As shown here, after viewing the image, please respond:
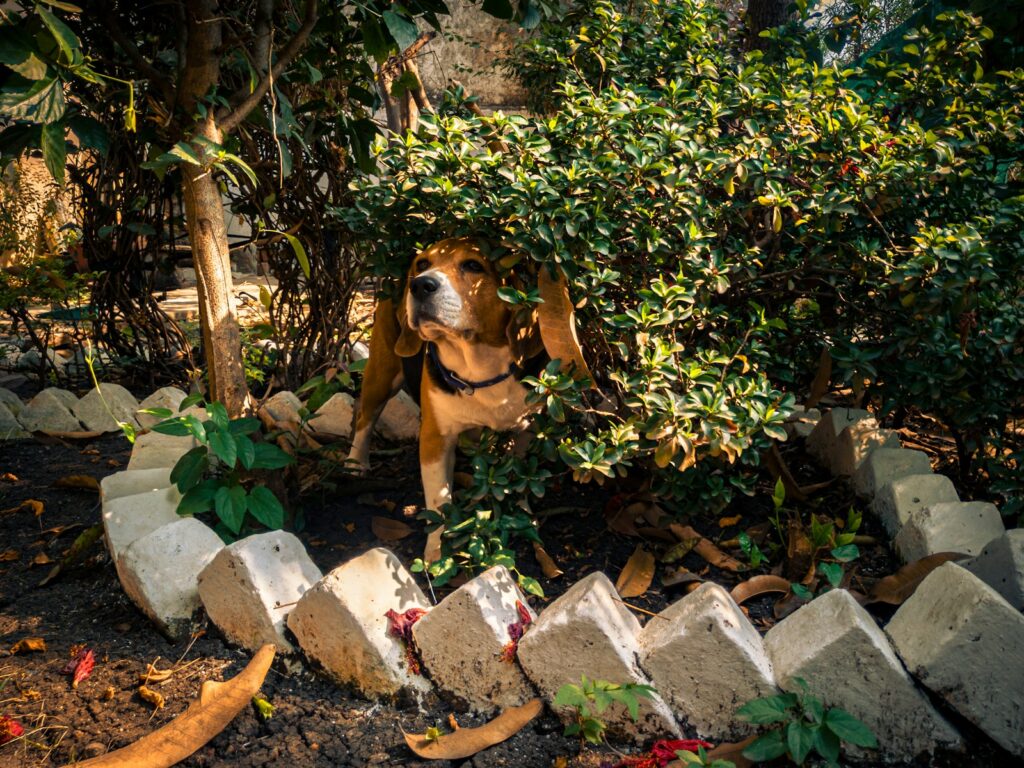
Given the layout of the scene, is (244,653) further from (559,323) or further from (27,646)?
(559,323)

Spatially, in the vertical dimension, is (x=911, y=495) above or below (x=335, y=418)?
above

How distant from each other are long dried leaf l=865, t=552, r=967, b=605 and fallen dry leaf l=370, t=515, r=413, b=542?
146cm

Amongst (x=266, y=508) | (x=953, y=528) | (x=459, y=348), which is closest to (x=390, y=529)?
(x=266, y=508)

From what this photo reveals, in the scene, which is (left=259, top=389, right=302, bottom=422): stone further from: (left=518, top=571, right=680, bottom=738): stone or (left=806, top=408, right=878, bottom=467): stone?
(left=806, top=408, right=878, bottom=467): stone

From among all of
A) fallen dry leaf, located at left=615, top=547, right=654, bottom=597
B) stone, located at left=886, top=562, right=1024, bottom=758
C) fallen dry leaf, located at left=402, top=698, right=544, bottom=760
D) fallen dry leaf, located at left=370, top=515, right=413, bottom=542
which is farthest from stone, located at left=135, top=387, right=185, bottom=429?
stone, located at left=886, top=562, right=1024, bottom=758

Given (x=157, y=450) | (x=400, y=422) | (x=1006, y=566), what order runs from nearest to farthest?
(x=1006, y=566)
(x=157, y=450)
(x=400, y=422)

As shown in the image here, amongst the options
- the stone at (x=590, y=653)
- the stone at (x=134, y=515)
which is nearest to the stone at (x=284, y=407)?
the stone at (x=134, y=515)

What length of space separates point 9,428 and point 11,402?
0.23 metres

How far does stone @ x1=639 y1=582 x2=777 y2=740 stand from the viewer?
2100 mm

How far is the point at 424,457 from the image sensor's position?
296 centimetres

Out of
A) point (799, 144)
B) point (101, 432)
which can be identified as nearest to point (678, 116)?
point (799, 144)

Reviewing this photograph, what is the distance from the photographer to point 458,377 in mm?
2850

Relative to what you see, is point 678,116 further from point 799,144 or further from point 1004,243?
point 1004,243

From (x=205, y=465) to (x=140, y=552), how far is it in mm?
303
